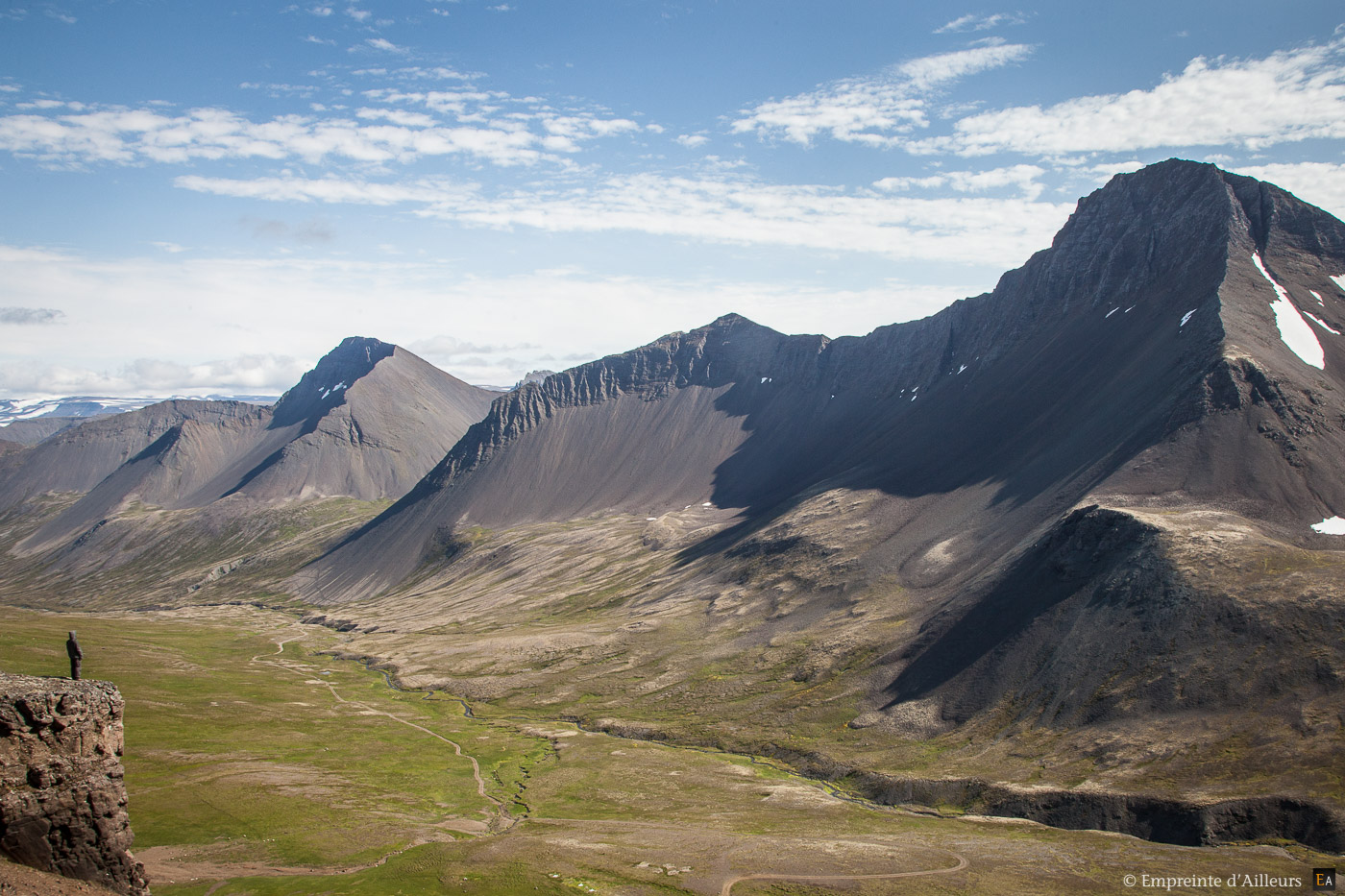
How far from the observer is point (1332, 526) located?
123m

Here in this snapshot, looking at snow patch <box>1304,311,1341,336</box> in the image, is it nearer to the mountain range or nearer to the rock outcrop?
the mountain range

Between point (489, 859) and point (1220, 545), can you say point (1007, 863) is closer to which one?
point (489, 859)

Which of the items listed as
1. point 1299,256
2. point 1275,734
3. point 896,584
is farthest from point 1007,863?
point 1299,256

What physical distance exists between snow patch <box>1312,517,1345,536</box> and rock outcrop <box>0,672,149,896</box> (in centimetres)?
15261

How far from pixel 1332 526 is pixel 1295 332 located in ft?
230

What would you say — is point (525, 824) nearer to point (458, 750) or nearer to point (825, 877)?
point (825, 877)

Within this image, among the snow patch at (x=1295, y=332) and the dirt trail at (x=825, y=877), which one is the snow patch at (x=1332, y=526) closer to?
the snow patch at (x=1295, y=332)

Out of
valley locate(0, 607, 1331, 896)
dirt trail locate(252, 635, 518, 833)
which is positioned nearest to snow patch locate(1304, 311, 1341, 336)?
valley locate(0, 607, 1331, 896)

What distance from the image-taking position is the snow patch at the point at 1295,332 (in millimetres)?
164000

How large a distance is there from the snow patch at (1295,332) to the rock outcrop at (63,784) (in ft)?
665

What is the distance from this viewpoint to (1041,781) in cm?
8906

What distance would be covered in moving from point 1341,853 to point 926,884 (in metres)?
35.8

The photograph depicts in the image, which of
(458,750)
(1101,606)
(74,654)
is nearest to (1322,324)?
(1101,606)

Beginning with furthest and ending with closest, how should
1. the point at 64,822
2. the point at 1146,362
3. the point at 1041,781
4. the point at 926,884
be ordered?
the point at 1146,362 → the point at 1041,781 → the point at 926,884 → the point at 64,822
